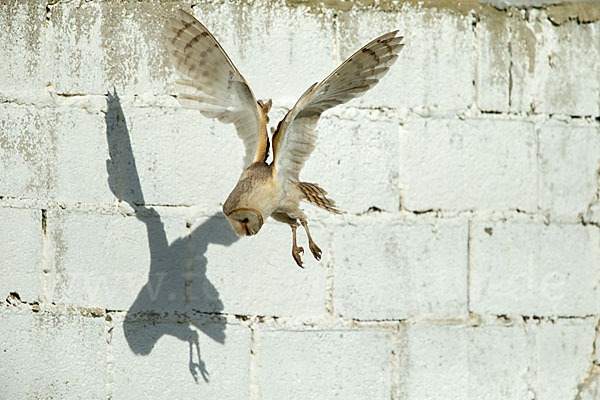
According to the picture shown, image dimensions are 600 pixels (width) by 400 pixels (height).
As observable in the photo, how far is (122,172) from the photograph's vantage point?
11.1 ft

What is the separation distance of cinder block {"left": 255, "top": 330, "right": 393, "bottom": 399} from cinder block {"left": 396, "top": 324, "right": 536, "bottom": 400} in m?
0.10

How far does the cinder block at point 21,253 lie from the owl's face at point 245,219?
4.06 ft

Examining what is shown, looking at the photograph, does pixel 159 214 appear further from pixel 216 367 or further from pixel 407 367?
pixel 407 367

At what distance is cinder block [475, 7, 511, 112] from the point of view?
3.45m

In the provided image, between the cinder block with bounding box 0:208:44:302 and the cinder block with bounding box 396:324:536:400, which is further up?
the cinder block with bounding box 0:208:44:302

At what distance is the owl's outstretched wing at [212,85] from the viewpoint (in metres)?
2.76

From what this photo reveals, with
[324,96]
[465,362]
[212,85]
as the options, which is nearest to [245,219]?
[324,96]

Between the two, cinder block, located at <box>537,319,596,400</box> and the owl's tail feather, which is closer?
the owl's tail feather

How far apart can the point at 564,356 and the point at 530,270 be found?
0.41m

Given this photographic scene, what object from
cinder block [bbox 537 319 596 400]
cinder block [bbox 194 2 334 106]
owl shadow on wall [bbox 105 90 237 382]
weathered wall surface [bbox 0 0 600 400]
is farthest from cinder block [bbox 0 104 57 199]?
cinder block [bbox 537 319 596 400]

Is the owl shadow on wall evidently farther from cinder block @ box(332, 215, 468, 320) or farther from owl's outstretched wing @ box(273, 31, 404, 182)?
owl's outstretched wing @ box(273, 31, 404, 182)

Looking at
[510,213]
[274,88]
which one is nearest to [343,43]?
[274,88]

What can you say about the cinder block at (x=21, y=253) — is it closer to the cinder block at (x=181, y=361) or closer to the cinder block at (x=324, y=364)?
the cinder block at (x=181, y=361)

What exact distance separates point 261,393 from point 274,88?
1.25 meters
